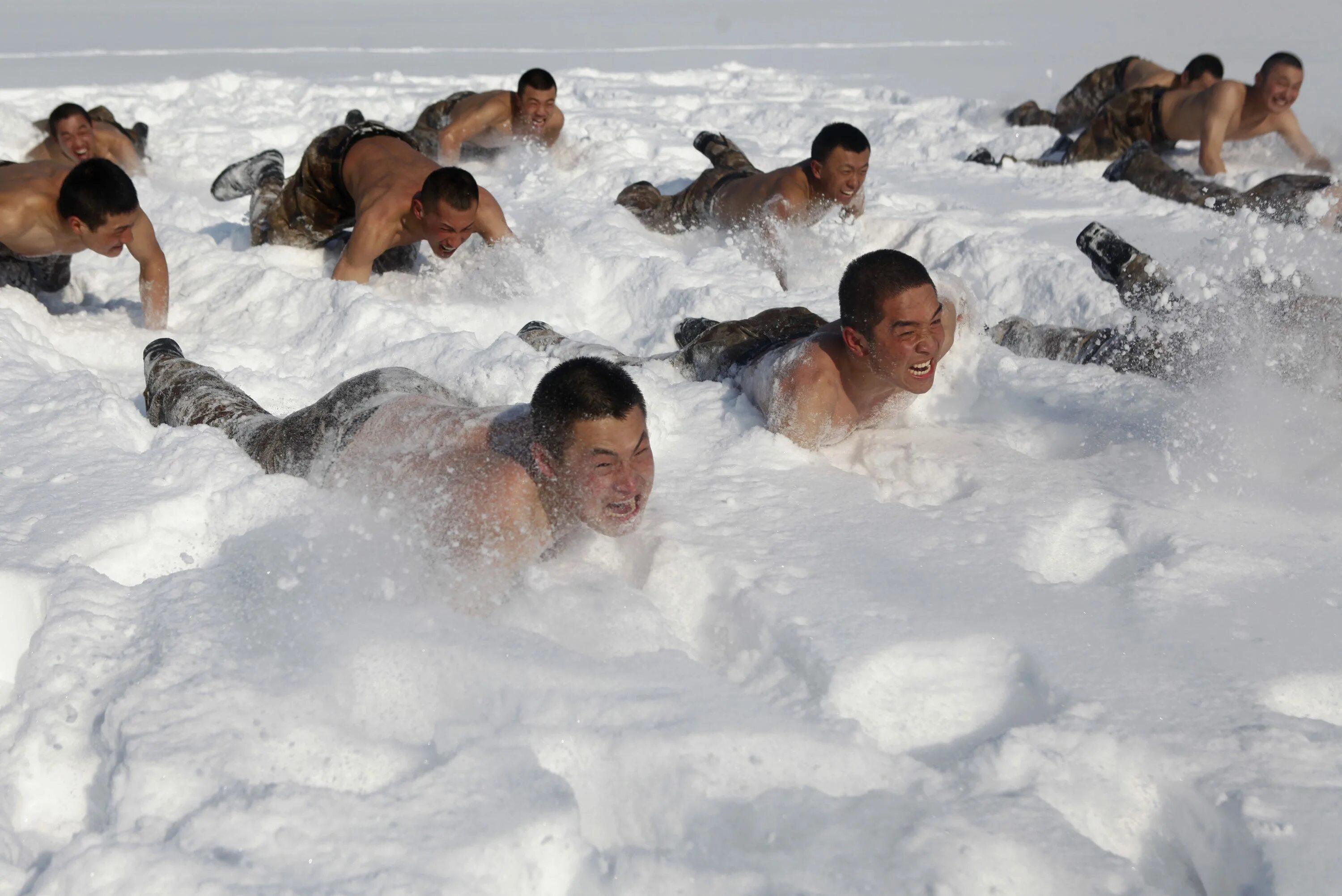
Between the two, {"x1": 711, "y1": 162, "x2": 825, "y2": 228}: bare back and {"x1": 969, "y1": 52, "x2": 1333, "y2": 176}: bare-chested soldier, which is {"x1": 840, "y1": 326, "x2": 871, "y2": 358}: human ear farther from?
{"x1": 969, "y1": 52, "x2": 1333, "y2": 176}: bare-chested soldier

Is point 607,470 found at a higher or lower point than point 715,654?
higher

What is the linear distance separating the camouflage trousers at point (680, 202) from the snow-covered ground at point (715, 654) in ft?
6.41

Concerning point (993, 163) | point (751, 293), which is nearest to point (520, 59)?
point (993, 163)

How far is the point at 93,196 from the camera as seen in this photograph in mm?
4137

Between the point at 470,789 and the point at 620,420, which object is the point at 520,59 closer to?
the point at 620,420

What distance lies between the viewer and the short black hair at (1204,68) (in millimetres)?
7191

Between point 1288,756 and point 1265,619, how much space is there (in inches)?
17.8

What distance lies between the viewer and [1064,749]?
1902 mm

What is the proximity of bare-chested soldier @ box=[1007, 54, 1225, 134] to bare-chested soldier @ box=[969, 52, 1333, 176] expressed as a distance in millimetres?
901

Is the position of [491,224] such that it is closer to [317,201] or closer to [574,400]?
[317,201]

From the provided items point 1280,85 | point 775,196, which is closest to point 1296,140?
point 1280,85

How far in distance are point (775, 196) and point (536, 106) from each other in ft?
7.75

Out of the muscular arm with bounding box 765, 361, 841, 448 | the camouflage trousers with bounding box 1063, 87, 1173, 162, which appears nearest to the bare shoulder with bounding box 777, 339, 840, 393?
the muscular arm with bounding box 765, 361, 841, 448

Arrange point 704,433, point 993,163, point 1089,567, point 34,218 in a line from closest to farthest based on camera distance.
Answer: point 1089,567 < point 704,433 < point 34,218 < point 993,163
